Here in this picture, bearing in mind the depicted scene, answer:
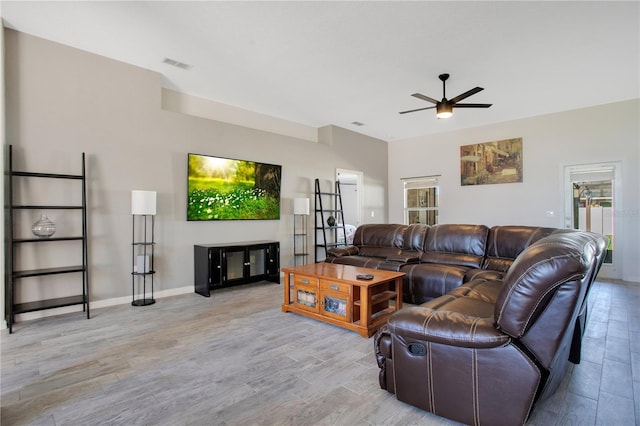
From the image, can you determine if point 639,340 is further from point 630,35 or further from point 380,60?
point 380,60

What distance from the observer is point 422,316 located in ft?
6.12

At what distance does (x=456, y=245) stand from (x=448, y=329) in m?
2.95

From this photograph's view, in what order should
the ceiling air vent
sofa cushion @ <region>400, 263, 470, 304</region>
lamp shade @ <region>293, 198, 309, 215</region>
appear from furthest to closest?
lamp shade @ <region>293, 198, 309, 215</region>
the ceiling air vent
sofa cushion @ <region>400, 263, 470, 304</region>

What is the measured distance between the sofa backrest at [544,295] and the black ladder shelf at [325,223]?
15.9 feet

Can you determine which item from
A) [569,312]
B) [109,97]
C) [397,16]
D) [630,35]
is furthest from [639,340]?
[109,97]

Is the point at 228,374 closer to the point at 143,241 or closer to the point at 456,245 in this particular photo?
the point at 143,241

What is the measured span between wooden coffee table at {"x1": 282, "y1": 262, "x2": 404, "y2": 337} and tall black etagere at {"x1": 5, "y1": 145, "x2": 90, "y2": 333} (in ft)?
7.44

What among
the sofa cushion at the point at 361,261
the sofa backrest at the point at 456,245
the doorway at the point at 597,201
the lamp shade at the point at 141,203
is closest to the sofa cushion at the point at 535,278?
the sofa backrest at the point at 456,245

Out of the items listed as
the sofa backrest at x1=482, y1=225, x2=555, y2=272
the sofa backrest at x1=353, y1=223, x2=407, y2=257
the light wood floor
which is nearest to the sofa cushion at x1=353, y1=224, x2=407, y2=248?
the sofa backrest at x1=353, y1=223, x2=407, y2=257

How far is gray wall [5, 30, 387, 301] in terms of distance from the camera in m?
3.56

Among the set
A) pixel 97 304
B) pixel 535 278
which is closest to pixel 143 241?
pixel 97 304

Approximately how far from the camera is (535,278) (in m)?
1.50

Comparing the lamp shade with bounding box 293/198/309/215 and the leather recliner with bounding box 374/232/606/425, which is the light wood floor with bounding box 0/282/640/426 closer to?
the leather recliner with bounding box 374/232/606/425

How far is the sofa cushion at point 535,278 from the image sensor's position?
1.46m
